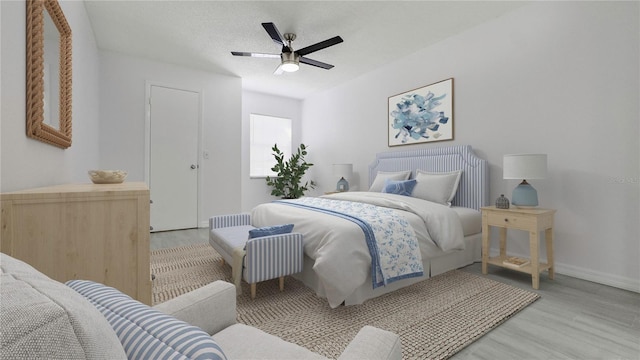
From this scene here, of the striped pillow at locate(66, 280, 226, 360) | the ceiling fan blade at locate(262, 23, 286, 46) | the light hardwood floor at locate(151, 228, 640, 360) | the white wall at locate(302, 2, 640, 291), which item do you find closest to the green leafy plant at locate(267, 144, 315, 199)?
the ceiling fan blade at locate(262, 23, 286, 46)

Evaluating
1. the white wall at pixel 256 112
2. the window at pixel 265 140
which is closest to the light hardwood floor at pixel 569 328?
the white wall at pixel 256 112

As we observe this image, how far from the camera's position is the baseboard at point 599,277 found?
7.77 feet

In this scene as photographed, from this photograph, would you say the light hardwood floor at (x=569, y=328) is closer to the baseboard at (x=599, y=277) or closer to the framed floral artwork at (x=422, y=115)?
the baseboard at (x=599, y=277)

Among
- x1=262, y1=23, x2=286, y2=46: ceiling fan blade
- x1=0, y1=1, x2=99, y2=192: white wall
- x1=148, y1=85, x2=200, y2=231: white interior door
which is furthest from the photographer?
x1=148, y1=85, x2=200, y2=231: white interior door

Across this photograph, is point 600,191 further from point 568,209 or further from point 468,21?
point 468,21

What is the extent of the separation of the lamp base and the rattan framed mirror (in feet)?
11.7

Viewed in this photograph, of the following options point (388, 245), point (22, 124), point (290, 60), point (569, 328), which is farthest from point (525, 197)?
point (22, 124)

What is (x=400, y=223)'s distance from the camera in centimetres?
235

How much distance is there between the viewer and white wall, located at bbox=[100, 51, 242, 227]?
4250mm

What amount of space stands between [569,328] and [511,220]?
0.99 metres

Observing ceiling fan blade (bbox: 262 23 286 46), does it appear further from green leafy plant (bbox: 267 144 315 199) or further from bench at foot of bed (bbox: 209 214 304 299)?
green leafy plant (bbox: 267 144 315 199)

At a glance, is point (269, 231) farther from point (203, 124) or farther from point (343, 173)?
point (203, 124)

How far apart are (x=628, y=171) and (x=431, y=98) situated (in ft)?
→ 6.88

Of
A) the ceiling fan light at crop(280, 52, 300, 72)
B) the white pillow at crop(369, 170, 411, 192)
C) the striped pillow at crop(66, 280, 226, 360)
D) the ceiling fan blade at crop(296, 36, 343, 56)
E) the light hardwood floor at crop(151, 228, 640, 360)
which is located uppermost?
the ceiling fan blade at crop(296, 36, 343, 56)
